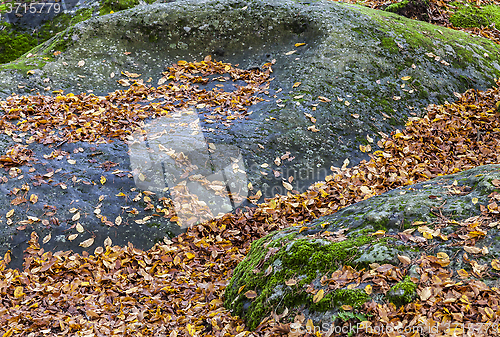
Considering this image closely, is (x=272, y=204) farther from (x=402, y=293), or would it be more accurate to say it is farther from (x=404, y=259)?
(x=402, y=293)

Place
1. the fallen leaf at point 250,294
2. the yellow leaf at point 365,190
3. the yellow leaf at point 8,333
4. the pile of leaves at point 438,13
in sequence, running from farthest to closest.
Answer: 1. the pile of leaves at point 438,13
2. the yellow leaf at point 365,190
3. the yellow leaf at point 8,333
4. the fallen leaf at point 250,294

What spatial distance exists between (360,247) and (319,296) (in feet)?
1.76

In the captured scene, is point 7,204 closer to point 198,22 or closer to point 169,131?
point 169,131

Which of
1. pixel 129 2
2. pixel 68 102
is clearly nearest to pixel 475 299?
pixel 68 102

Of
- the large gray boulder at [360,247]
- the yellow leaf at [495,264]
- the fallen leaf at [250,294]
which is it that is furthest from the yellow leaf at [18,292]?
the yellow leaf at [495,264]

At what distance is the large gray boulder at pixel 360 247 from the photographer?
2.39 meters

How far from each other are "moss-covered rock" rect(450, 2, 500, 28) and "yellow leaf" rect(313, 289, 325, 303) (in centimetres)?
947

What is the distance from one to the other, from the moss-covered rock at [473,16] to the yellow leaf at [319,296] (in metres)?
9.47

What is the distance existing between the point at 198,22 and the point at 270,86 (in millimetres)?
2561

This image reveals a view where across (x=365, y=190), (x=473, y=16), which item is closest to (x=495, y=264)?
(x=365, y=190)

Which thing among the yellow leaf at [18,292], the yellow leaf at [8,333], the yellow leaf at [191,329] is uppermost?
the yellow leaf at [8,333]

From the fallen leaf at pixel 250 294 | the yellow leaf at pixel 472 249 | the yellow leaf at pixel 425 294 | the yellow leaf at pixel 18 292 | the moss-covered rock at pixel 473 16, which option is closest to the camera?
the yellow leaf at pixel 425 294

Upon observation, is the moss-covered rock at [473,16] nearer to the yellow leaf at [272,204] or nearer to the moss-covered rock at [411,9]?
the moss-covered rock at [411,9]

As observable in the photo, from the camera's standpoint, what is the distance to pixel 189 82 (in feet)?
22.3
